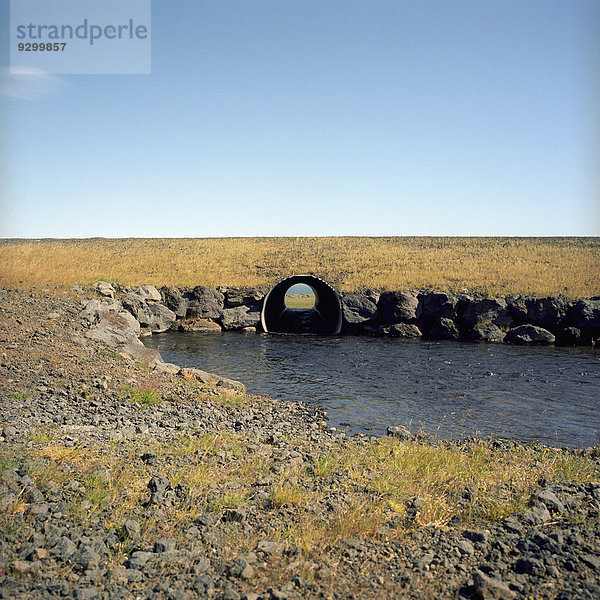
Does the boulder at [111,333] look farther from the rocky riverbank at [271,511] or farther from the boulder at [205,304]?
the boulder at [205,304]

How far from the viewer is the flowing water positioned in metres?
11.3

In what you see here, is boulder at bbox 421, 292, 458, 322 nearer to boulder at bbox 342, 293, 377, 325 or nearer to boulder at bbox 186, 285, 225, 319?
boulder at bbox 342, 293, 377, 325

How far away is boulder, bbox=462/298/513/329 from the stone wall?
0.05 meters

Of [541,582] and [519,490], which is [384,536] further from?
[519,490]

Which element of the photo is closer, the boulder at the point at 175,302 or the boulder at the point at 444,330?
the boulder at the point at 444,330

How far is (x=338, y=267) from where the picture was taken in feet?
131

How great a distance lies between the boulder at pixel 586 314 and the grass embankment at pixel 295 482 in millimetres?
18055

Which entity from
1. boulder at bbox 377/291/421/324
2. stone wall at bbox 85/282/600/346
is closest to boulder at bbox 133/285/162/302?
stone wall at bbox 85/282/600/346

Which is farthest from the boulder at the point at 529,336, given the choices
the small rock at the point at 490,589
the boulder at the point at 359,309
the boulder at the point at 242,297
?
the small rock at the point at 490,589

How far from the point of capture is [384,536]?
16.9 feet

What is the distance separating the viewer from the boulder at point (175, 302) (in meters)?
28.5

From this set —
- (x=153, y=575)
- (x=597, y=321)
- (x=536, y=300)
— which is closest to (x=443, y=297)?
(x=536, y=300)

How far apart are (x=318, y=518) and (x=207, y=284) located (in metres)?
28.1

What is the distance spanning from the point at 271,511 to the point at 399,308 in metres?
22.3
